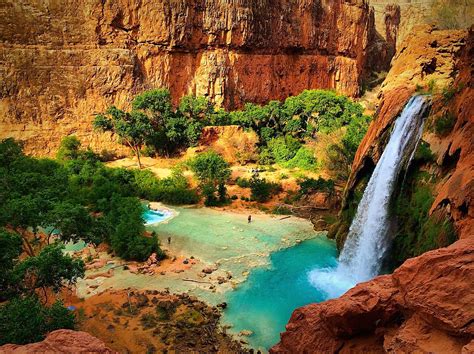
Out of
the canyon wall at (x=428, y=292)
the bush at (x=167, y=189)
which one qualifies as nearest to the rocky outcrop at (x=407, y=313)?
the canyon wall at (x=428, y=292)

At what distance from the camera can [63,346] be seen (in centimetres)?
548

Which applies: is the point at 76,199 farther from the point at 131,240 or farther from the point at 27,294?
the point at 27,294

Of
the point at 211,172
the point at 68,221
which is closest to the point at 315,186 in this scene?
the point at 211,172

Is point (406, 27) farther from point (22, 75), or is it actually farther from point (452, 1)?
point (22, 75)

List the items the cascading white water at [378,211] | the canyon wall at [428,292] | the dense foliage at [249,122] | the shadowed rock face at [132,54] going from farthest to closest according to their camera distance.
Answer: the dense foliage at [249,122]
the shadowed rock face at [132,54]
the cascading white water at [378,211]
the canyon wall at [428,292]

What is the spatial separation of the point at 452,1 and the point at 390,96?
33.1 m

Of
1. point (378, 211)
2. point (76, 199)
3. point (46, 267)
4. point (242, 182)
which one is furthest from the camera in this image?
point (242, 182)

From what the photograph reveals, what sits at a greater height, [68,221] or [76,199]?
[68,221]

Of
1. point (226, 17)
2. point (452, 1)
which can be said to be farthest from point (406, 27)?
point (226, 17)

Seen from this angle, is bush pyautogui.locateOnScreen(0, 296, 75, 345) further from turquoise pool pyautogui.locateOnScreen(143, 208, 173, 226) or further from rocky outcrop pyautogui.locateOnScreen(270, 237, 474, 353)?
turquoise pool pyautogui.locateOnScreen(143, 208, 173, 226)

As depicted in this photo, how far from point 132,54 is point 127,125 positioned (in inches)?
328

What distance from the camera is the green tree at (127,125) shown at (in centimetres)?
3259

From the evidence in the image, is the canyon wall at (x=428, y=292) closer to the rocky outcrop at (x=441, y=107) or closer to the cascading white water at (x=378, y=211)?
the rocky outcrop at (x=441, y=107)

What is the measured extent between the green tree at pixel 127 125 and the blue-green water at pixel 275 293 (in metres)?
19.9
